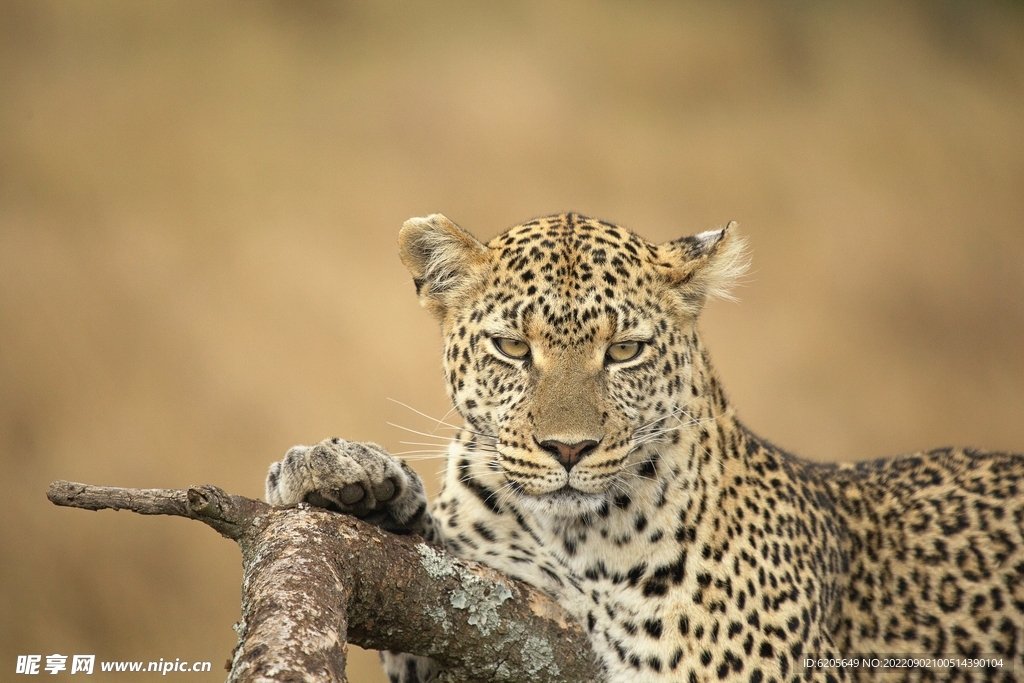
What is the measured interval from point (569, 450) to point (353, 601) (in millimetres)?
1267

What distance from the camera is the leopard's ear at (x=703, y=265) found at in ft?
19.0

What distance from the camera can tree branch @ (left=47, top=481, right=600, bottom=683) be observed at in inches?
144

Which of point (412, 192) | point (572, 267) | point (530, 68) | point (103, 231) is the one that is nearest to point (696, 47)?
point (530, 68)

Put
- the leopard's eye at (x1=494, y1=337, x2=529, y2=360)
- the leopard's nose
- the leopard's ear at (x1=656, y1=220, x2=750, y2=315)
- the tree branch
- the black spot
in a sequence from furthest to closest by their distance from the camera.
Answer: the leopard's ear at (x1=656, y1=220, x2=750, y2=315) < the leopard's eye at (x1=494, y1=337, x2=529, y2=360) < the black spot < the leopard's nose < the tree branch

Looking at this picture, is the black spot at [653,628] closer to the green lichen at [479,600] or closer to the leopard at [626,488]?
the leopard at [626,488]

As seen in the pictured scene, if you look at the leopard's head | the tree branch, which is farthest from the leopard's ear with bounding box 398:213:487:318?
the tree branch

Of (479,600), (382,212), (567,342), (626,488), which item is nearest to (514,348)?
(567,342)

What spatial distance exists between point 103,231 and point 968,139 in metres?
12.0

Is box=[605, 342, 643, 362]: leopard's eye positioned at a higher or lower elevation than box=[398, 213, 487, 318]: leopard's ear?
lower

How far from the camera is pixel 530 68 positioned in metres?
14.3

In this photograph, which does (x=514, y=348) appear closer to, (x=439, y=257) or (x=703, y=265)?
(x=439, y=257)

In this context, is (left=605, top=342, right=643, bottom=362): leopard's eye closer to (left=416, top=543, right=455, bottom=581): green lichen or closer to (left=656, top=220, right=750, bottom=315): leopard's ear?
(left=656, top=220, right=750, bottom=315): leopard's ear

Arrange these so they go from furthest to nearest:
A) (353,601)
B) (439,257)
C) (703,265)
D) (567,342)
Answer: (439,257) < (703,265) < (567,342) < (353,601)

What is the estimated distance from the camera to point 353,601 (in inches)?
179
